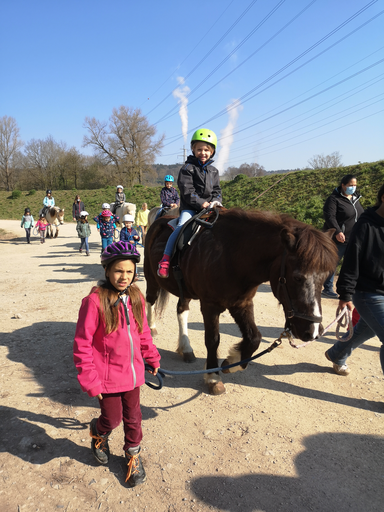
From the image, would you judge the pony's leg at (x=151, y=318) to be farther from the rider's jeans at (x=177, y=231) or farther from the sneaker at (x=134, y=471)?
the sneaker at (x=134, y=471)

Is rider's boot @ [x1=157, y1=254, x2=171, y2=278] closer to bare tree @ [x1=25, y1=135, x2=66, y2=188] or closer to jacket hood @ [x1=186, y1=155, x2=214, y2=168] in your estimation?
jacket hood @ [x1=186, y1=155, x2=214, y2=168]

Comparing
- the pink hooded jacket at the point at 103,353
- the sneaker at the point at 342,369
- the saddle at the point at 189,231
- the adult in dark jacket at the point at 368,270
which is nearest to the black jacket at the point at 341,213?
the sneaker at the point at 342,369

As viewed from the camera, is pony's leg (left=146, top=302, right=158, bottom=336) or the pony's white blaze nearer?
the pony's white blaze

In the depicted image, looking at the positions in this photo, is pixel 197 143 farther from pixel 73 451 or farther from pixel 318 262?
pixel 73 451

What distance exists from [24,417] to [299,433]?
8.28ft

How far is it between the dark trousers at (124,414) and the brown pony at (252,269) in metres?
1.23

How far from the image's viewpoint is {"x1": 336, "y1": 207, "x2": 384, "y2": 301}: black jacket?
116 inches

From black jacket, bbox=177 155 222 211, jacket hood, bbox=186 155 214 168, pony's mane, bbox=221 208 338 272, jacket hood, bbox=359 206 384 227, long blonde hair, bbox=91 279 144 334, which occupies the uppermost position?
jacket hood, bbox=186 155 214 168

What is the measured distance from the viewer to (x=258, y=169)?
55062mm

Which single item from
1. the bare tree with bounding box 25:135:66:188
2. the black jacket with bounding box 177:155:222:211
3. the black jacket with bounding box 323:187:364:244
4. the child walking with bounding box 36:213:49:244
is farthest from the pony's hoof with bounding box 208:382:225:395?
the bare tree with bounding box 25:135:66:188

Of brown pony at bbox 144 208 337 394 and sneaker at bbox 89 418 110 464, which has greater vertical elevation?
brown pony at bbox 144 208 337 394

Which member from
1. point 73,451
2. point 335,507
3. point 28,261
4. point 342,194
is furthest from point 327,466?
point 28,261

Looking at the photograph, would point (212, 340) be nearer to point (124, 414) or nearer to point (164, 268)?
point (164, 268)

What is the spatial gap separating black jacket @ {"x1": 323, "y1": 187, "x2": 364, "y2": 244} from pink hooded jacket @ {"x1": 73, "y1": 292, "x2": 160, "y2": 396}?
5.11m
